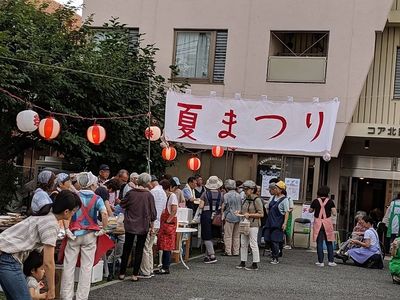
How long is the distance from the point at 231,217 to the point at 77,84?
205 inches

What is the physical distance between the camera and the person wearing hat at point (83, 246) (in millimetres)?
8641

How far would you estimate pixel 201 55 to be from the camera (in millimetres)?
20281

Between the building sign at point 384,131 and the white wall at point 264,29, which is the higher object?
the white wall at point 264,29

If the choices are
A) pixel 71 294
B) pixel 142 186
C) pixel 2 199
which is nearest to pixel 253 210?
pixel 142 186

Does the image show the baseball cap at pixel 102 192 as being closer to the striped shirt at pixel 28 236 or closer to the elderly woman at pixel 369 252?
the striped shirt at pixel 28 236

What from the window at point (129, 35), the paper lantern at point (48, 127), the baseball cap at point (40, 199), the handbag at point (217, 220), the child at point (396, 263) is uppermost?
the window at point (129, 35)

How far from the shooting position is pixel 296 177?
19438 millimetres

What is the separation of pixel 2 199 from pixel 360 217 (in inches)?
376

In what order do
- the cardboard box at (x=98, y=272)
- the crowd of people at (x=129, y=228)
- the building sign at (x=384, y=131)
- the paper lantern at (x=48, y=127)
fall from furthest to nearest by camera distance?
the building sign at (x=384, y=131), the paper lantern at (x=48, y=127), the cardboard box at (x=98, y=272), the crowd of people at (x=129, y=228)

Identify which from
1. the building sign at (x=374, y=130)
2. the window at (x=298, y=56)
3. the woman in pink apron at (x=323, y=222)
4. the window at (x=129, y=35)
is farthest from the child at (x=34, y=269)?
the building sign at (x=374, y=130)

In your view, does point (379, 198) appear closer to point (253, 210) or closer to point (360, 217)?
point (360, 217)

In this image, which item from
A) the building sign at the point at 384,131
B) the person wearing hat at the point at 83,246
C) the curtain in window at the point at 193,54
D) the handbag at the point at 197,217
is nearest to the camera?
the person wearing hat at the point at 83,246

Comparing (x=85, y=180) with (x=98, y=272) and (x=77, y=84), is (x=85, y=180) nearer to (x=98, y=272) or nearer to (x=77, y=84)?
(x=98, y=272)

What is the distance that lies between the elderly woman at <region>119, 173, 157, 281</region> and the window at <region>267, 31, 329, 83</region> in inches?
382
